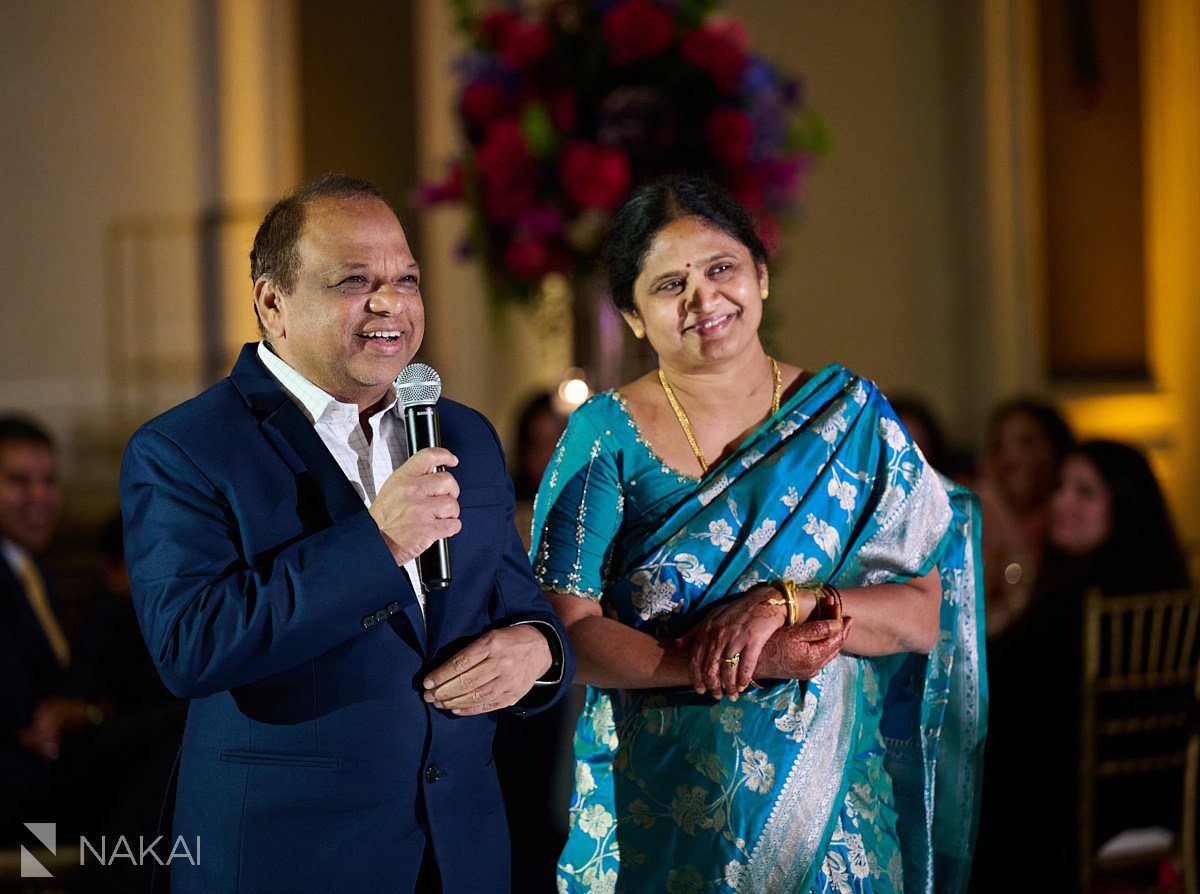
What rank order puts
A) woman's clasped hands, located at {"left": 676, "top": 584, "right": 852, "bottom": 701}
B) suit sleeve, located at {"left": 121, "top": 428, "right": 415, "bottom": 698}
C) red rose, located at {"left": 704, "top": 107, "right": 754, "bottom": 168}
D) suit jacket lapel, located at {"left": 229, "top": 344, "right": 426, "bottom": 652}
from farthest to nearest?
red rose, located at {"left": 704, "top": 107, "right": 754, "bottom": 168}
woman's clasped hands, located at {"left": 676, "top": 584, "right": 852, "bottom": 701}
suit jacket lapel, located at {"left": 229, "top": 344, "right": 426, "bottom": 652}
suit sleeve, located at {"left": 121, "top": 428, "right": 415, "bottom": 698}

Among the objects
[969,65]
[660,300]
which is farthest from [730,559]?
[969,65]

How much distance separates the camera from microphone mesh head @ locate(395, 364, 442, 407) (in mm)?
1593

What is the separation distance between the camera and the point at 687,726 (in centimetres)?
A: 201

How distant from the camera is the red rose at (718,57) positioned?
3.44 m

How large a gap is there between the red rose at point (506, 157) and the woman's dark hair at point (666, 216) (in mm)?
1478

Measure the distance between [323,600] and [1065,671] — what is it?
2618 mm

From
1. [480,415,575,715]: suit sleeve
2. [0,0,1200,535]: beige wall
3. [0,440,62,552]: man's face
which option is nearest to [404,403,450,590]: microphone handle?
[480,415,575,715]: suit sleeve

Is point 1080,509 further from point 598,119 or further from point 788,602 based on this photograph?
point 788,602

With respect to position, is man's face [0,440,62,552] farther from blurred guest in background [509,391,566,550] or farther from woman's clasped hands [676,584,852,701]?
woman's clasped hands [676,584,852,701]

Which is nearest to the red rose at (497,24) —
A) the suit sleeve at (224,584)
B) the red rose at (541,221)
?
the red rose at (541,221)

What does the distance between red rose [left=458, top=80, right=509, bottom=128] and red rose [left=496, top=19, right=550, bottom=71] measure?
79mm

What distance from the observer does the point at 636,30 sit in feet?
11.2

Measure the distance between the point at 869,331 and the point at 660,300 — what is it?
483 centimetres

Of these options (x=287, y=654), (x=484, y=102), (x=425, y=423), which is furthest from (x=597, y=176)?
(x=287, y=654)
